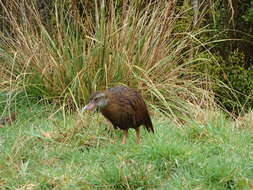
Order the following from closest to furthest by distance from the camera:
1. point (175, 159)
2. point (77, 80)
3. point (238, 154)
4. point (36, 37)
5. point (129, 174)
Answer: point (129, 174), point (175, 159), point (238, 154), point (77, 80), point (36, 37)

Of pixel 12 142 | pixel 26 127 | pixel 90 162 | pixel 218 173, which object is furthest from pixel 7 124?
pixel 218 173

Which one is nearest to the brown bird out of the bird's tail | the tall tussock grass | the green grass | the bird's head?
the green grass

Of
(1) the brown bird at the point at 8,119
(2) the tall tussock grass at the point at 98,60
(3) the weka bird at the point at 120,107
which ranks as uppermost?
(3) the weka bird at the point at 120,107

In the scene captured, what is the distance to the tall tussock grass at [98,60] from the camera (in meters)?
6.08

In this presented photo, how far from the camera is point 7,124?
211 inches

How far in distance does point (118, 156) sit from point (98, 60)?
7.19 feet

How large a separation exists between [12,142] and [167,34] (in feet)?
9.04

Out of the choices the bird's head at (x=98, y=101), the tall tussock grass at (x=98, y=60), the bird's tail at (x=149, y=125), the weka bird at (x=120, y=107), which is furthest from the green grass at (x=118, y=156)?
the tall tussock grass at (x=98, y=60)

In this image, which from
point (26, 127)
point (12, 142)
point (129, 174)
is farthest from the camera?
point (26, 127)

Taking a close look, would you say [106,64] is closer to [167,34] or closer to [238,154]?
[167,34]

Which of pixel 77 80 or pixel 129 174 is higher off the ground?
pixel 129 174

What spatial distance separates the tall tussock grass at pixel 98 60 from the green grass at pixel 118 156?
0.71 meters

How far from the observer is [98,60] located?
6.19 m

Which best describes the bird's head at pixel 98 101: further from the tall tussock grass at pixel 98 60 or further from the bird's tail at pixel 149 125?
the tall tussock grass at pixel 98 60
